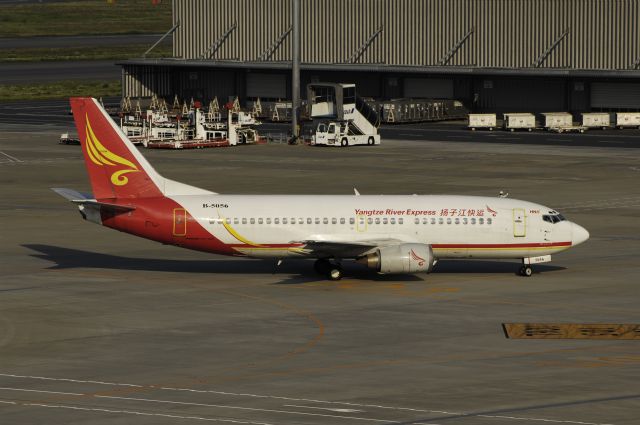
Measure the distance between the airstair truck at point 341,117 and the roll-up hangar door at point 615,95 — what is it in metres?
29.2

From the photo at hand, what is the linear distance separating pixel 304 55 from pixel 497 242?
115 m

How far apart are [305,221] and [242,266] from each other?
700 cm

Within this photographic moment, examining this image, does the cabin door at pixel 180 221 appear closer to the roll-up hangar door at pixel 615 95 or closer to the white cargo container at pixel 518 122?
the white cargo container at pixel 518 122

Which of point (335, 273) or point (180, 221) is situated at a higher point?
point (180, 221)

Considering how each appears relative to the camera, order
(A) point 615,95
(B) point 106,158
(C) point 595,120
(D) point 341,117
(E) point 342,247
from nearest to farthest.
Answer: (E) point 342,247, (B) point 106,158, (D) point 341,117, (C) point 595,120, (A) point 615,95

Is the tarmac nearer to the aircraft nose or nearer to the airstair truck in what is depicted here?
the aircraft nose

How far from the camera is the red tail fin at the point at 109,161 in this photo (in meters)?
64.2

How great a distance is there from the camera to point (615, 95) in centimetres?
15988

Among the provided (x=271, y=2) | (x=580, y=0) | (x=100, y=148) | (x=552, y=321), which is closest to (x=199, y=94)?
(x=271, y=2)

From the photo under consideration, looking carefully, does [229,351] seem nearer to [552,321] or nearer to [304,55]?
[552,321]

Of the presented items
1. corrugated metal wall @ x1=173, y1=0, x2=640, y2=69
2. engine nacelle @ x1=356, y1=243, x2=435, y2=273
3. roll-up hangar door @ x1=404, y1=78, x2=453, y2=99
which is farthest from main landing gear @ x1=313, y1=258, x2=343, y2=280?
roll-up hangar door @ x1=404, y1=78, x2=453, y2=99

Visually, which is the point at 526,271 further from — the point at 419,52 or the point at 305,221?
the point at 419,52

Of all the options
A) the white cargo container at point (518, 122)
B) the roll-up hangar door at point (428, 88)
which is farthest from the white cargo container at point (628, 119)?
the roll-up hangar door at point (428, 88)

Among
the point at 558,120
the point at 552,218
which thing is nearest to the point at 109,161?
the point at 552,218
